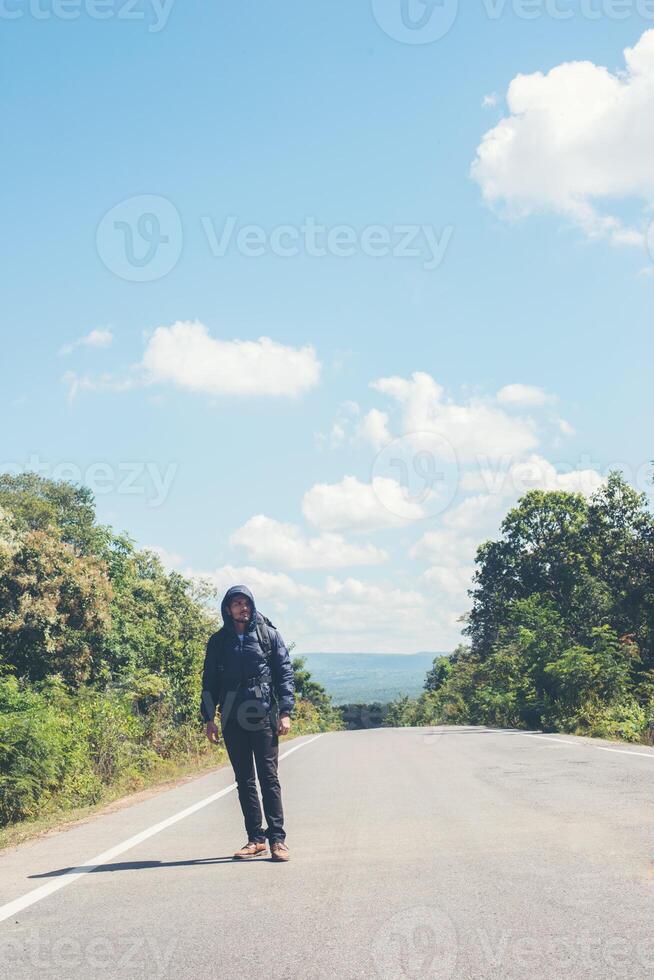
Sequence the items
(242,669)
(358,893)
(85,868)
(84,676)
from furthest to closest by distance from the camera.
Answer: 1. (84,676)
2. (242,669)
3. (85,868)
4. (358,893)

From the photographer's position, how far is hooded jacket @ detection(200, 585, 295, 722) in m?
7.19

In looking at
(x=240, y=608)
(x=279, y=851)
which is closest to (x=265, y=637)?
(x=240, y=608)

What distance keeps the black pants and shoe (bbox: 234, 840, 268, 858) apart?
0.05m

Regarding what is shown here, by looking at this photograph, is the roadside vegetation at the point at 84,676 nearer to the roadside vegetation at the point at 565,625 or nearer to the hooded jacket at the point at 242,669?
the hooded jacket at the point at 242,669

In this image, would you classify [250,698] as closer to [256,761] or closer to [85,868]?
[256,761]

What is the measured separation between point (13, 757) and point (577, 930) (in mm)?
9896

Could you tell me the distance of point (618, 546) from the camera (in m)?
54.5

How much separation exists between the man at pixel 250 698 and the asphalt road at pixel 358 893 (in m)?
0.43

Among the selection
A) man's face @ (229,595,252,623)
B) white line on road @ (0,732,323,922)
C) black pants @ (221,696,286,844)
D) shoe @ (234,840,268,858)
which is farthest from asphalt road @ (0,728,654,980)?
man's face @ (229,595,252,623)

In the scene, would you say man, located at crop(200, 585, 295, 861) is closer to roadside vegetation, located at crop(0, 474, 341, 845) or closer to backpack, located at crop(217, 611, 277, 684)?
backpack, located at crop(217, 611, 277, 684)

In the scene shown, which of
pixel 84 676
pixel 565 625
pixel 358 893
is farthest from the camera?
pixel 565 625

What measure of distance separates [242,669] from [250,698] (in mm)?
226

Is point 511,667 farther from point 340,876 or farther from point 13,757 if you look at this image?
point 340,876

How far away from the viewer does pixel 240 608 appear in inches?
287
